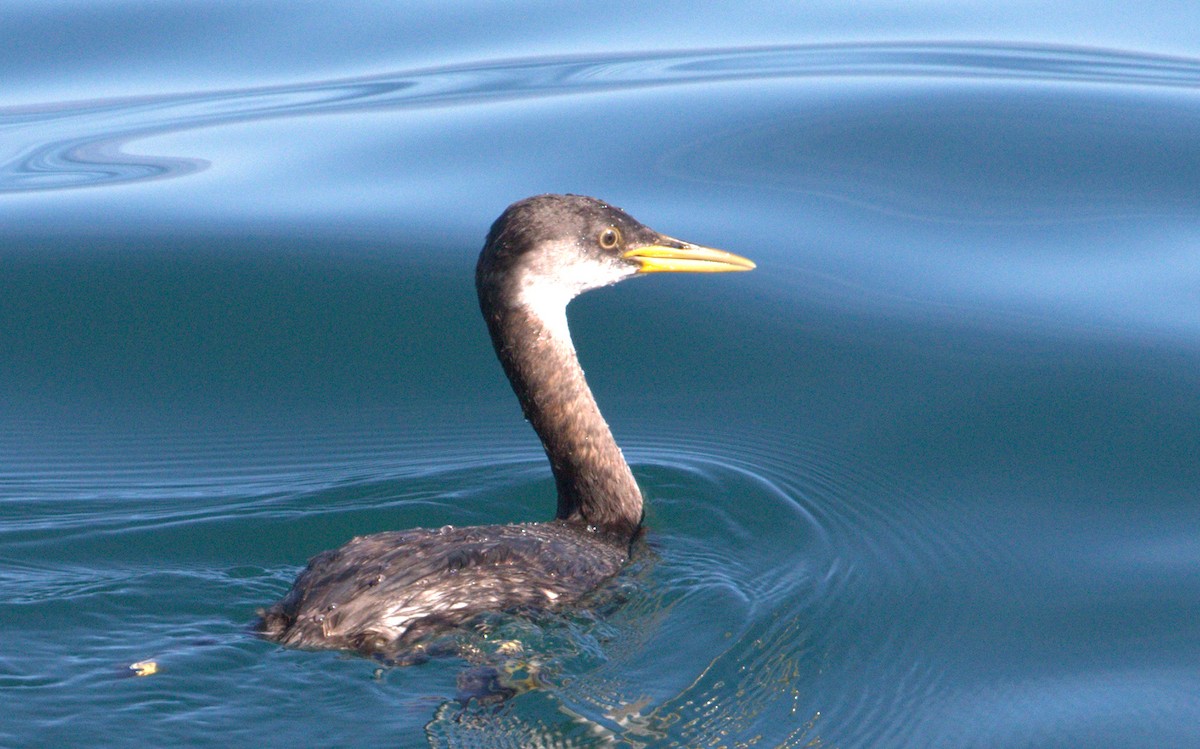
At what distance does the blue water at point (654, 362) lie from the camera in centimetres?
555

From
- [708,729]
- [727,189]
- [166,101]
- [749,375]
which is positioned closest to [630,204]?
[727,189]

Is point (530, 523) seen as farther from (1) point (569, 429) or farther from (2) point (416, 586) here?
(2) point (416, 586)

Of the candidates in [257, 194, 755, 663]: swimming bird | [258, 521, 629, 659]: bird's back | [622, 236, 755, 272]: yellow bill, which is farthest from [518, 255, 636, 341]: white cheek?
[258, 521, 629, 659]: bird's back

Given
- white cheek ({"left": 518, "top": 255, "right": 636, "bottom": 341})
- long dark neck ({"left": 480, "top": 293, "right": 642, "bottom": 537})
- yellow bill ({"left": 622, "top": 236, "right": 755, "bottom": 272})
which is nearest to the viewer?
white cheek ({"left": 518, "top": 255, "right": 636, "bottom": 341})

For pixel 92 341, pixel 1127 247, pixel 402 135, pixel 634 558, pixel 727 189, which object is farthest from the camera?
pixel 402 135

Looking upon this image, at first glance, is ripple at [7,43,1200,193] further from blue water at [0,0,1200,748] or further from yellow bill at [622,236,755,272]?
yellow bill at [622,236,755,272]

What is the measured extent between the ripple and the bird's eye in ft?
16.9

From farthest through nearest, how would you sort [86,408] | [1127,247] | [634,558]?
[1127,247], [86,408], [634,558]

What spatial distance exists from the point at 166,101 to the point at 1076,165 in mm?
6919

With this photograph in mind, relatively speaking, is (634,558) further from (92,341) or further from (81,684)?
(92,341)

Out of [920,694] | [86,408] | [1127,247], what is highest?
[1127,247]

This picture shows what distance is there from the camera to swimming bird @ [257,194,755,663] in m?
5.64

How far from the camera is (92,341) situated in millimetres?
8562

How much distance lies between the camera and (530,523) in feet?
22.4
